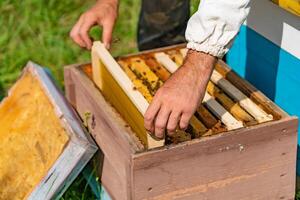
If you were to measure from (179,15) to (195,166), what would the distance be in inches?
42.5

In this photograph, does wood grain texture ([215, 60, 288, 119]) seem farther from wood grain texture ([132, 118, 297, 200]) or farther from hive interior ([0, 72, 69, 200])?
hive interior ([0, 72, 69, 200])

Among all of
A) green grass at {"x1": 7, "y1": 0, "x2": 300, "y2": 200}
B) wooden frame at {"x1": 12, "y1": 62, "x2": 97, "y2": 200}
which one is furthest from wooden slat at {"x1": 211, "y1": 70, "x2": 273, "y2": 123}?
green grass at {"x1": 7, "y1": 0, "x2": 300, "y2": 200}

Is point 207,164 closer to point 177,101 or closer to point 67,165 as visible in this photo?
point 177,101

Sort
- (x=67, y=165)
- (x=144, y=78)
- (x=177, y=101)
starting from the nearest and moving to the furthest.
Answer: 1. (x=177, y=101)
2. (x=67, y=165)
3. (x=144, y=78)

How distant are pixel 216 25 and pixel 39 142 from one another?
0.63 meters

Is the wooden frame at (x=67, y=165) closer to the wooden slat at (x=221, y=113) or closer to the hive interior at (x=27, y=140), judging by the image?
the hive interior at (x=27, y=140)

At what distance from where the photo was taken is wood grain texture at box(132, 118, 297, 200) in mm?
1610

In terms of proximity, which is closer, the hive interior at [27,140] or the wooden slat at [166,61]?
the hive interior at [27,140]

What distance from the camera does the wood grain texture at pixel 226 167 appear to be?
161 centimetres

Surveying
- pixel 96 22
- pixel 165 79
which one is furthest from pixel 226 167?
pixel 96 22

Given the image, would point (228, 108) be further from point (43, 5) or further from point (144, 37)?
point (43, 5)

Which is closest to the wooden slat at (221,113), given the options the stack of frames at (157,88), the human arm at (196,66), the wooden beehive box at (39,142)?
the stack of frames at (157,88)

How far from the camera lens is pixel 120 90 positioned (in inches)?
72.9

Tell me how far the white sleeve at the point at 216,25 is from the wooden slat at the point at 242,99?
0.84ft
